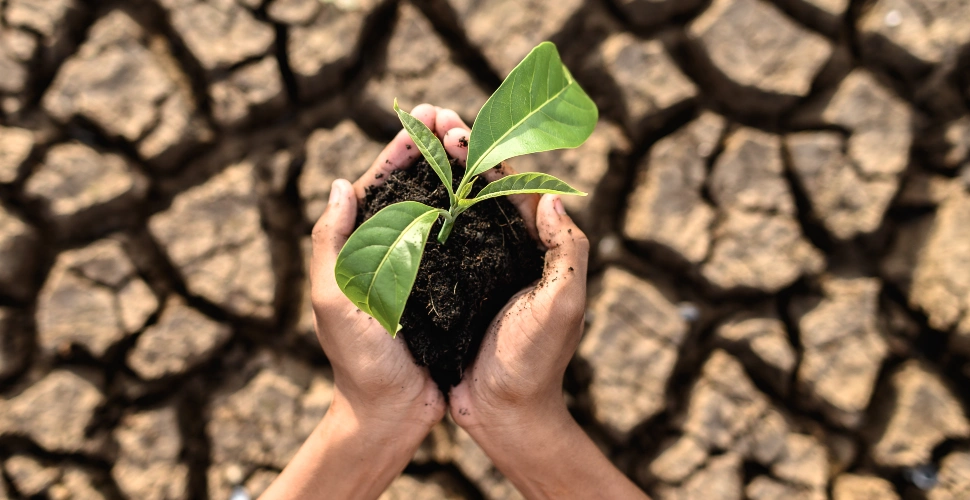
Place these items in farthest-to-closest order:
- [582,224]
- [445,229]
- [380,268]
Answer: [582,224]
[445,229]
[380,268]

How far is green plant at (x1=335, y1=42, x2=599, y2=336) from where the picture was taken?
Answer: 1.13 m

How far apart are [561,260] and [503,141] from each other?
34cm

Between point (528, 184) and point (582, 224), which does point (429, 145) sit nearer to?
point (528, 184)

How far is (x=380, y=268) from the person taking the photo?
3.65 ft

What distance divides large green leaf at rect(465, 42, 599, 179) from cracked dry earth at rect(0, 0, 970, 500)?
0.78m

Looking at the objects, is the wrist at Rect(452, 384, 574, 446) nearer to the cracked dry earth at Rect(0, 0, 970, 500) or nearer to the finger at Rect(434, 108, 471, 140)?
the cracked dry earth at Rect(0, 0, 970, 500)

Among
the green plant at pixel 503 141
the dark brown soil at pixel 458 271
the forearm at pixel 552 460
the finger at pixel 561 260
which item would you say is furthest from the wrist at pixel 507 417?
the green plant at pixel 503 141

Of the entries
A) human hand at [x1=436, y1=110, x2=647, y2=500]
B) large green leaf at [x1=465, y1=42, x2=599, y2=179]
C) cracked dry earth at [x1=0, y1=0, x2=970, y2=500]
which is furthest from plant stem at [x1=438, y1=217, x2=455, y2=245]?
cracked dry earth at [x1=0, y1=0, x2=970, y2=500]

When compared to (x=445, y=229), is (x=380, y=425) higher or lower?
lower

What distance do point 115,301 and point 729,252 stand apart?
196 centimetres

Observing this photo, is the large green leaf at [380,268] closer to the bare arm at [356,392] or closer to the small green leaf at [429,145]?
the small green leaf at [429,145]

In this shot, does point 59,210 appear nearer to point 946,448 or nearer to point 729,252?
point 729,252

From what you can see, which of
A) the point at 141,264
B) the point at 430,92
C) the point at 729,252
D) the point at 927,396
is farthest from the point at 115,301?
the point at 927,396

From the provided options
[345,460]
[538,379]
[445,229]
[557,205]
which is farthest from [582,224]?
[345,460]
